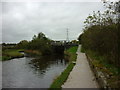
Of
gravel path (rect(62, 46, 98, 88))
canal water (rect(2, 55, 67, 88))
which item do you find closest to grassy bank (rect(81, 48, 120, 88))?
gravel path (rect(62, 46, 98, 88))

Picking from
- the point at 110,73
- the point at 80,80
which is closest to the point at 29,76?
the point at 80,80

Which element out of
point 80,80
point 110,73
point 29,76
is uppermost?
point 110,73

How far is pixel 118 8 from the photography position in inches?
388

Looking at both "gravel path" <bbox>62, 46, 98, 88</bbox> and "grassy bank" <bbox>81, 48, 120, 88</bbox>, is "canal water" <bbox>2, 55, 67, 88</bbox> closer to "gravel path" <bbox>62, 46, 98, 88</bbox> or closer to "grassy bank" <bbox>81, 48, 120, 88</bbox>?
"gravel path" <bbox>62, 46, 98, 88</bbox>

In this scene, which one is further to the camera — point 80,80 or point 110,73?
point 80,80

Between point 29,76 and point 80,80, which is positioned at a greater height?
point 80,80

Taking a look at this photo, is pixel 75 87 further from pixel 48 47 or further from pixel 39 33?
pixel 39 33

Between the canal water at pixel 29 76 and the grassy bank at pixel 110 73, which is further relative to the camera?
the canal water at pixel 29 76

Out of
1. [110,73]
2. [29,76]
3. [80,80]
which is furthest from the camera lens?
[29,76]

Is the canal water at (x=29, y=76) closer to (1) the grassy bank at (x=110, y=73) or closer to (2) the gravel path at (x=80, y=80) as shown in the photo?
(2) the gravel path at (x=80, y=80)

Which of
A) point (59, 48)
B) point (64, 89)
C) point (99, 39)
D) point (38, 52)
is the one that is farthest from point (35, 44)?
point (64, 89)

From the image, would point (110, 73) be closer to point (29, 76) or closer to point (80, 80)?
point (80, 80)

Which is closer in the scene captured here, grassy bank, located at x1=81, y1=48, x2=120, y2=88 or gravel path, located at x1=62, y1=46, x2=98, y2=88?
grassy bank, located at x1=81, y1=48, x2=120, y2=88

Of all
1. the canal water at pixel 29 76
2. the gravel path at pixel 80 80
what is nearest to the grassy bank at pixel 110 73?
the gravel path at pixel 80 80
